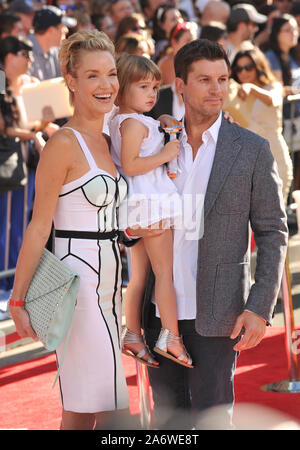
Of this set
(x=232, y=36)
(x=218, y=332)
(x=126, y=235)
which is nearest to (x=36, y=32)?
(x=232, y=36)

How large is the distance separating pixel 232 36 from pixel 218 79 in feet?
19.4

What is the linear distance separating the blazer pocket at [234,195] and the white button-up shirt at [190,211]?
0.31 feet

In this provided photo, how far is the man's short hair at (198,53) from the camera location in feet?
10.7

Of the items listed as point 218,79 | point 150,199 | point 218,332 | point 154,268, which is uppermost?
point 218,79

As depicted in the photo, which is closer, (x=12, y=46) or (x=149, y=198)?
(x=149, y=198)

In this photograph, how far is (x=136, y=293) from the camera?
349cm

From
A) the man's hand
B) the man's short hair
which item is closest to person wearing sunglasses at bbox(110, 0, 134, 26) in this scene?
the man's short hair

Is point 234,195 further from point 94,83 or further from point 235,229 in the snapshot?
point 94,83

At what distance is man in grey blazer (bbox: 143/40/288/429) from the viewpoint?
3.15m

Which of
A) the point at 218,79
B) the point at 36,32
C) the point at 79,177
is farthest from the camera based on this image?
the point at 36,32

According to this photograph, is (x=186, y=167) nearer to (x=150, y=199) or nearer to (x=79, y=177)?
(x=150, y=199)

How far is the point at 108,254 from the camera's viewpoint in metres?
3.11

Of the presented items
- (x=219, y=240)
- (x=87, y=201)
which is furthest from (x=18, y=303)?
(x=219, y=240)

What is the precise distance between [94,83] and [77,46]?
→ 0.16 m
